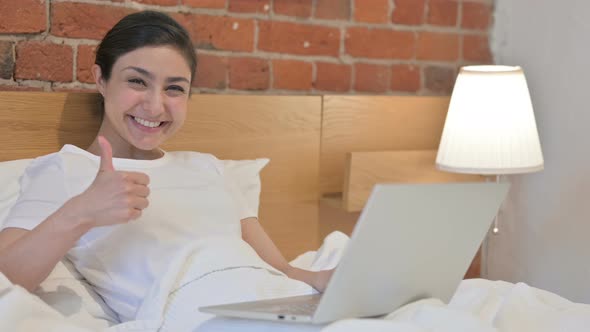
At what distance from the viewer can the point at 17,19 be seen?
177 centimetres

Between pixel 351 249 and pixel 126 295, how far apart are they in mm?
525

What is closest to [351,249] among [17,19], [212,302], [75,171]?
[212,302]

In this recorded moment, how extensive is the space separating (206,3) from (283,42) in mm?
257

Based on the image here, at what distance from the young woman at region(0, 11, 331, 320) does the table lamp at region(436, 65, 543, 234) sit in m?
0.69

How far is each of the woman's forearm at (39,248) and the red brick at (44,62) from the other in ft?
2.02

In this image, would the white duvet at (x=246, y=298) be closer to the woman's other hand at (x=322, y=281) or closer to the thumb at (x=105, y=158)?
the woman's other hand at (x=322, y=281)

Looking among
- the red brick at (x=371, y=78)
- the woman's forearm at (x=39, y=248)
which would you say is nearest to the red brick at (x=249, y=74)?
the red brick at (x=371, y=78)

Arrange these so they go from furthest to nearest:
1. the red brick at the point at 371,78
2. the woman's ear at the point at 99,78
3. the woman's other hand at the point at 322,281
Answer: the red brick at the point at 371,78 < the woman's ear at the point at 99,78 < the woman's other hand at the point at 322,281

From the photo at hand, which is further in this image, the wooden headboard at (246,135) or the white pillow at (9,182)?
the wooden headboard at (246,135)

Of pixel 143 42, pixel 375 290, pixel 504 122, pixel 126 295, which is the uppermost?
pixel 143 42

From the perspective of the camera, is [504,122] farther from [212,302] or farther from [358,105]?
[212,302]

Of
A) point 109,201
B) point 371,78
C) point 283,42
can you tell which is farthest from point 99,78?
point 371,78

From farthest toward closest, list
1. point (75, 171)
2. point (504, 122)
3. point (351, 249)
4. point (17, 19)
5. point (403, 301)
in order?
point (504, 122)
point (17, 19)
point (75, 171)
point (403, 301)
point (351, 249)

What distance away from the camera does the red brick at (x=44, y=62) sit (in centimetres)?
179
